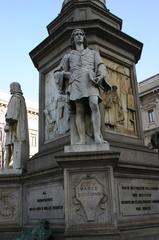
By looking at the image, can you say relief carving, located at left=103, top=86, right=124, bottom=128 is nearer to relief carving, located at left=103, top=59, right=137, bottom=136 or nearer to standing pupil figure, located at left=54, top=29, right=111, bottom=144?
relief carving, located at left=103, top=59, right=137, bottom=136

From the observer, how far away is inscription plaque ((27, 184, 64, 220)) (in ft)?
23.8

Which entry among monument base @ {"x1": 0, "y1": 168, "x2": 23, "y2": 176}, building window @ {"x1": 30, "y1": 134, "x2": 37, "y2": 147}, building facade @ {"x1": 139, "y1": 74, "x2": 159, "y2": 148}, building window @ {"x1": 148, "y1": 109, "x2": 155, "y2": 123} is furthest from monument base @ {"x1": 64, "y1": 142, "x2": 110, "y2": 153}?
building window @ {"x1": 30, "y1": 134, "x2": 37, "y2": 147}

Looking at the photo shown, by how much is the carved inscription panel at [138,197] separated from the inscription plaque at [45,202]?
137 cm

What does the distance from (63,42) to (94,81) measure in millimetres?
2810

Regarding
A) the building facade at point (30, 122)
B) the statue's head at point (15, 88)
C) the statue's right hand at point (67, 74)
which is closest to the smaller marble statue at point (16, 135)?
the statue's head at point (15, 88)

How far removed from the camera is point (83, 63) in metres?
7.39

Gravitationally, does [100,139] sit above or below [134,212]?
above

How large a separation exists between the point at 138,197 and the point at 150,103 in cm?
3254

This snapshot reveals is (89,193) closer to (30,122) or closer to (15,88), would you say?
(15,88)

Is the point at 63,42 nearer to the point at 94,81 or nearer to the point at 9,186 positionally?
the point at 94,81

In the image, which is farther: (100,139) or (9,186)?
(9,186)

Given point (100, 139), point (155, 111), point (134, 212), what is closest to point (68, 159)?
point (100, 139)

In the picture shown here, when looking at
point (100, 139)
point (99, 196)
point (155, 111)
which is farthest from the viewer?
point (155, 111)

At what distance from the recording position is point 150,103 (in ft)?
128
